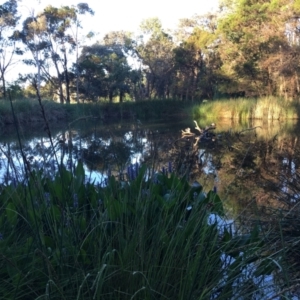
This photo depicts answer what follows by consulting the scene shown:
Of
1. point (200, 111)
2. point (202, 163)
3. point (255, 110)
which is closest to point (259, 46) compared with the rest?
point (200, 111)

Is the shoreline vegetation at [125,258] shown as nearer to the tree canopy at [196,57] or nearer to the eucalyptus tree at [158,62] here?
the tree canopy at [196,57]

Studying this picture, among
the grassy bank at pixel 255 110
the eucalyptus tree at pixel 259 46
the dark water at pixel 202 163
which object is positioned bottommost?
the grassy bank at pixel 255 110

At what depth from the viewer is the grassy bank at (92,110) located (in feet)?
46.9

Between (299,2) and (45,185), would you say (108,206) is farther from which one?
(299,2)

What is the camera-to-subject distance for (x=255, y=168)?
4664mm

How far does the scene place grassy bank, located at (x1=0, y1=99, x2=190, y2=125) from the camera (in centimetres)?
1429

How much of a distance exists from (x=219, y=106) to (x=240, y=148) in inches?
449

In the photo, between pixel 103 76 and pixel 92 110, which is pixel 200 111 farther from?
pixel 103 76

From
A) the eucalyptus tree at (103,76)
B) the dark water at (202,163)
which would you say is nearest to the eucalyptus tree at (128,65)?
the eucalyptus tree at (103,76)

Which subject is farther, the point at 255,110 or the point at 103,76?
the point at 103,76

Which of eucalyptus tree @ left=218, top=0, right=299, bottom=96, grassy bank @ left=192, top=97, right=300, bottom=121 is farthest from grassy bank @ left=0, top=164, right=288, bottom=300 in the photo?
eucalyptus tree @ left=218, top=0, right=299, bottom=96

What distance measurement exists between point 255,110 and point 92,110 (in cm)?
668

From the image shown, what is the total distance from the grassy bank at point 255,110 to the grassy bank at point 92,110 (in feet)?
11.1

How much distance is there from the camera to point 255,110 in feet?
52.3
